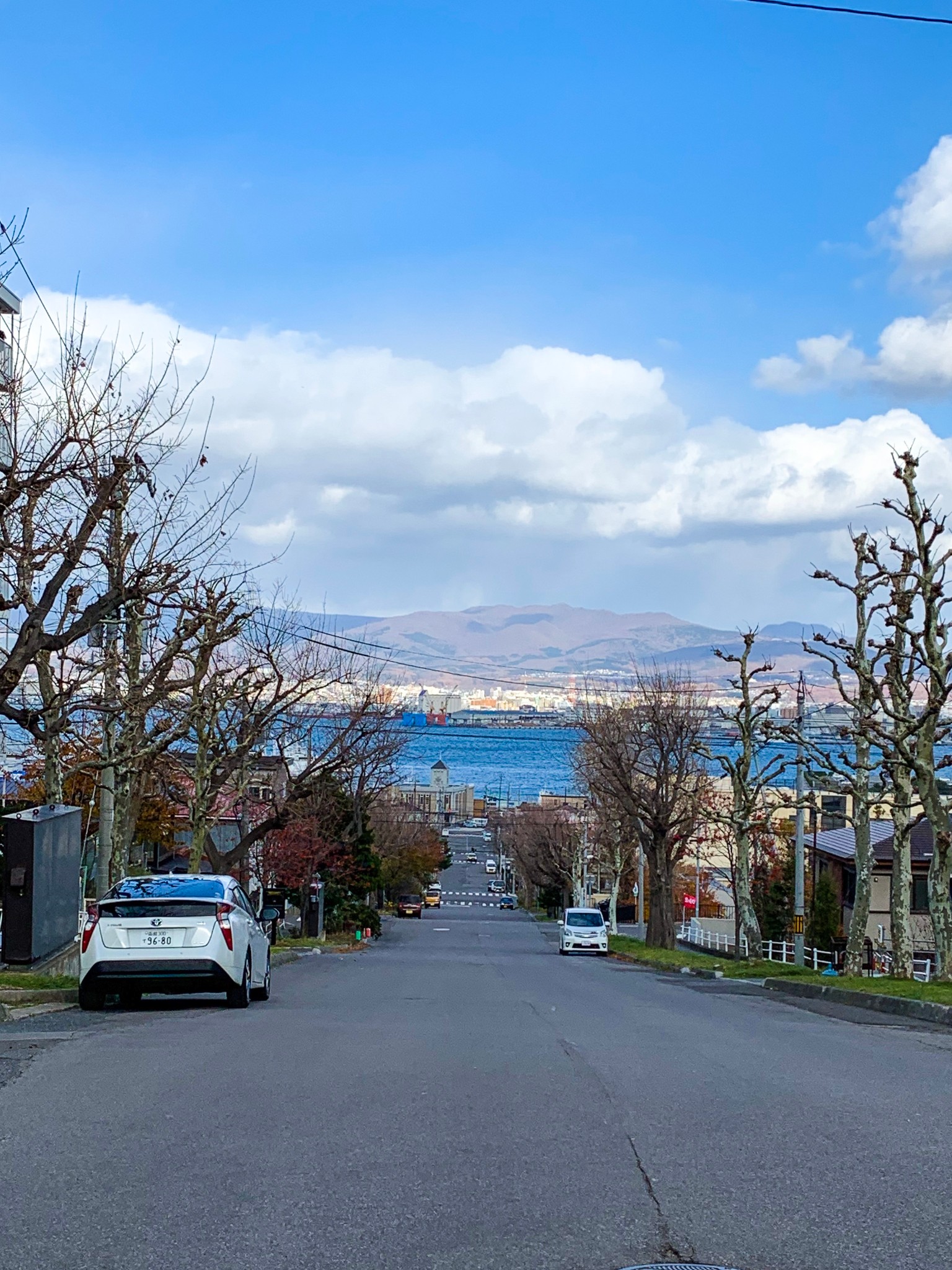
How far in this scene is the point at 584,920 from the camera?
49344mm

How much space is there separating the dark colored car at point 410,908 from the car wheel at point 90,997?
79.2 meters

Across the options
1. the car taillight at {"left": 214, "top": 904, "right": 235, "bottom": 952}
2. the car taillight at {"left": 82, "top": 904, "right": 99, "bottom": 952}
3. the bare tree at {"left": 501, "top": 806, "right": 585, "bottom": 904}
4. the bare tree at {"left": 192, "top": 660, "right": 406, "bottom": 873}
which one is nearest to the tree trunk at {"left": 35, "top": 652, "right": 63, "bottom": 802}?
the bare tree at {"left": 192, "top": 660, "right": 406, "bottom": 873}

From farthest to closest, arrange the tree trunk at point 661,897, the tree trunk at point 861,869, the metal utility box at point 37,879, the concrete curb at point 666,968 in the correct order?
the tree trunk at point 661,897
the concrete curb at point 666,968
the tree trunk at point 861,869
the metal utility box at point 37,879

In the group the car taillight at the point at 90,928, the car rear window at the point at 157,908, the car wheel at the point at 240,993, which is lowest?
the car wheel at the point at 240,993

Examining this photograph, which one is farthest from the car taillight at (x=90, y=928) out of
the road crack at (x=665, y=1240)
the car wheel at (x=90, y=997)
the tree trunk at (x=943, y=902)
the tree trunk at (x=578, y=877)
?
the tree trunk at (x=578, y=877)

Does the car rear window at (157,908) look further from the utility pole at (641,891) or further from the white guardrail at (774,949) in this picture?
the utility pole at (641,891)

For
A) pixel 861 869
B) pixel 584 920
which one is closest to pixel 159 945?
pixel 861 869

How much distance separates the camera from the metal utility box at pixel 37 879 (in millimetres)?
19422

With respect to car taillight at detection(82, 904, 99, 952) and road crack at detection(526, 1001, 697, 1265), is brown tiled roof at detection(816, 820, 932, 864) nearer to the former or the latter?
car taillight at detection(82, 904, 99, 952)

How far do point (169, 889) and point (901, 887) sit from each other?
1733cm

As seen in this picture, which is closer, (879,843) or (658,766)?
(658,766)

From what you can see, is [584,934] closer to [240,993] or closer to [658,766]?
[658,766]

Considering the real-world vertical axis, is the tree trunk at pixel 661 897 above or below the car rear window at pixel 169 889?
below

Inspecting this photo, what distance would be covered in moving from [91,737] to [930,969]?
2429cm
